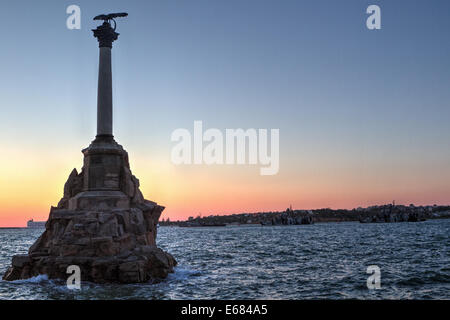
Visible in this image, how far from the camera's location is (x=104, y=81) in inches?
1005

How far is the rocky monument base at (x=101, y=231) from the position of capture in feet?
68.3

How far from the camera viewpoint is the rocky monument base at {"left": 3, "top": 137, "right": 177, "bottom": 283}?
68.3ft

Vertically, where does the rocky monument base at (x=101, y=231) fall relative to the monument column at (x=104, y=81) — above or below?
below

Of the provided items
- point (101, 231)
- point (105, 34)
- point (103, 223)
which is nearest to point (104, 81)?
point (105, 34)

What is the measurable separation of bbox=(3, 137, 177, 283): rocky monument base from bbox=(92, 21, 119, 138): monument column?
75 cm

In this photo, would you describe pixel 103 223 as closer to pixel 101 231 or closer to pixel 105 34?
pixel 101 231

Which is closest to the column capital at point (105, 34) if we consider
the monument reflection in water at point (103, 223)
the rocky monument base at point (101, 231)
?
the monument reflection in water at point (103, 223)

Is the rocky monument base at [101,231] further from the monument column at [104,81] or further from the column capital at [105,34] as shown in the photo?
the column capital at [105,34]

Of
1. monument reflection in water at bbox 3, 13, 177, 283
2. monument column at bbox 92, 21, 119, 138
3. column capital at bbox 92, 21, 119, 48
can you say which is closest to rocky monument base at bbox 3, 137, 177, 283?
monument reflection in water at bbox 3, 13, 177, 283

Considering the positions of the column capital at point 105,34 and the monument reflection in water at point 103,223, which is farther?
the column capital at point 105,34

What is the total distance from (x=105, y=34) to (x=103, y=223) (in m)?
10.6

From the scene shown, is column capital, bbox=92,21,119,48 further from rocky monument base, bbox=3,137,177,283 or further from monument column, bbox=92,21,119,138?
rocky monument base, bbox=3,137,177,283
